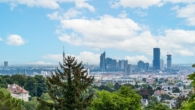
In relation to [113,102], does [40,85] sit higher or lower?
lower

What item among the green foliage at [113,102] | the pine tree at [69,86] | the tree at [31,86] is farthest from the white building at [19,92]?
the pine tree at [69,86]

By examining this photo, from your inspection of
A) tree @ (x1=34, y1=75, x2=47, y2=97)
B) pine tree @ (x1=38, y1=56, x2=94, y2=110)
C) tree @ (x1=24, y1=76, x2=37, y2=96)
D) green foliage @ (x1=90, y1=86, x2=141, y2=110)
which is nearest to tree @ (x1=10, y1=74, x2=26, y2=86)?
tree @ (x1=24, y1=76, x2=37, y2=96)

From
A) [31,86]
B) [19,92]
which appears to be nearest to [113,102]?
[19,92]

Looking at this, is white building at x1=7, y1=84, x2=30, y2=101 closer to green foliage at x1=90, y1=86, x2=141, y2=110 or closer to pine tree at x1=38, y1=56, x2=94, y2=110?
green foliage at x1=90, y1=86, x2=141, y2=110

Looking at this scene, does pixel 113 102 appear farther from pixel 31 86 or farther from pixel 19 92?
pixel 31 86

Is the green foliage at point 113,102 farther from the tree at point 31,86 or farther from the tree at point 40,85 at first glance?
the tree at point 31,86

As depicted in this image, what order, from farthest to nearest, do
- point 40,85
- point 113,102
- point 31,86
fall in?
point 31,86 < point 40,85 < point 113,102

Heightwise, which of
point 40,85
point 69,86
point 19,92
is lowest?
point 19,92

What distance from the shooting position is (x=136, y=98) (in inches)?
700

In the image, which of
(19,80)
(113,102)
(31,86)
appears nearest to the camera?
(113,102)

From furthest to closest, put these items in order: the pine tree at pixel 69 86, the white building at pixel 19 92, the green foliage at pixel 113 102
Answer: the white building at pixel 19 92 < the green foliage at pixel 113 102 < the pine tree at pixel 69 86

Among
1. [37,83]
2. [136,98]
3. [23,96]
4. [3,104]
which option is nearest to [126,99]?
[136,98]

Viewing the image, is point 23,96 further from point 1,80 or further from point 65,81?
point 65,81

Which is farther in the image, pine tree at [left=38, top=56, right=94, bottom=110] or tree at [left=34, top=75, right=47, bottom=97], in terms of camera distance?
tree at [left=34, top=75, right=47, bottom=97]
